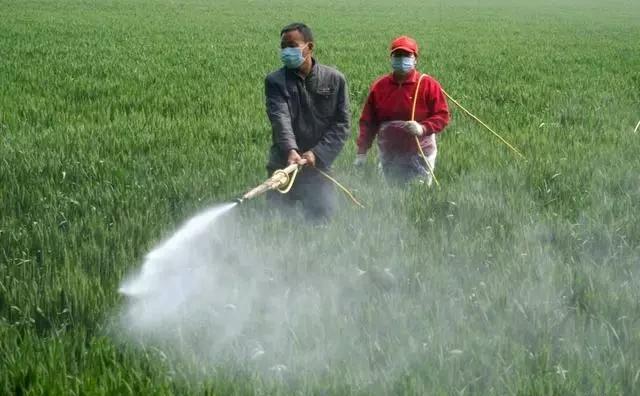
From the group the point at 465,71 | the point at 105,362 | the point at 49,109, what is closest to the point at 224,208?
the point at 105,362

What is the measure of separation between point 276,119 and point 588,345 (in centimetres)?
204

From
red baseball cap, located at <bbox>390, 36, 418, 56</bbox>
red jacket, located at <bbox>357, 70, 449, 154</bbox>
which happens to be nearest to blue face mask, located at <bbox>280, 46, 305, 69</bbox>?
red baseball cap, located at <bbox>390, 36, 418, 56</bbox>

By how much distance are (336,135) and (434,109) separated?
95 centimetres

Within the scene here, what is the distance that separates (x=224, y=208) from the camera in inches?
145

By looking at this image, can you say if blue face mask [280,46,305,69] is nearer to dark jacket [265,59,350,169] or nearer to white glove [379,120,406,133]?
dark jacket [265,59,350,169]

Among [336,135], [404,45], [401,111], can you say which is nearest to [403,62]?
[404,45]

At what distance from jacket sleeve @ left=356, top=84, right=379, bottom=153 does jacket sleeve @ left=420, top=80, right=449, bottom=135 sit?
13.1 inches

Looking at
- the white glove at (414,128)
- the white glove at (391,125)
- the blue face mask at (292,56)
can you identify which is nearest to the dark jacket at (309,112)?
the blue face mask at (292,56)

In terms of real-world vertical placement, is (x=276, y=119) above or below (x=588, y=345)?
above

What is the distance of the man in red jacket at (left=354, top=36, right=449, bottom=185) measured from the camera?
5.07 m

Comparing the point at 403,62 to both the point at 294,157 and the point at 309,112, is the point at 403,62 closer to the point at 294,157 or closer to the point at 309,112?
the point at 309,112

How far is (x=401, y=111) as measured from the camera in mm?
5215

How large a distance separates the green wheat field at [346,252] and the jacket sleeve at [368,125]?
263mm

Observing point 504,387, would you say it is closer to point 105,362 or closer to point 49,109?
point 105,362
